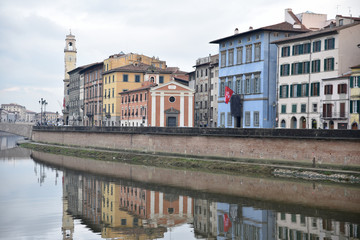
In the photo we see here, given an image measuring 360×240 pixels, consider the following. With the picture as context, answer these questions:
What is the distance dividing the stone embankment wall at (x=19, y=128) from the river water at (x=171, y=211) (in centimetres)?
7764

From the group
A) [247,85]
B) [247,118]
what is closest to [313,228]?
[247,118]

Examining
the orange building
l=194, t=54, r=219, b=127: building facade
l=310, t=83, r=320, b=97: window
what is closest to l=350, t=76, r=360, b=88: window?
l=310, t=83, r=320, b=97: window

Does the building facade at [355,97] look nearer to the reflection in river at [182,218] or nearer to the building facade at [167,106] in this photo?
the reflection in river at [182,218]

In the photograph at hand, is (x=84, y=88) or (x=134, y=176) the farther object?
(x=84, y=88)

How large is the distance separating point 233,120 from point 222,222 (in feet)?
136

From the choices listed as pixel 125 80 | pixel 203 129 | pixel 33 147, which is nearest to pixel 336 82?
pixel 203 129

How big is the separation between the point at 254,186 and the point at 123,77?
60503 millimetres

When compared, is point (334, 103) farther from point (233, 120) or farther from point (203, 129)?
point (233, 120)

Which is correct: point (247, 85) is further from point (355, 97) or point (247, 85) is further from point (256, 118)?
point (355, 97)

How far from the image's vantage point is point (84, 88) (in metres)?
122

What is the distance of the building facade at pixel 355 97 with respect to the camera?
174ft

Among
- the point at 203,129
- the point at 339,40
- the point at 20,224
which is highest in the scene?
the point at 339,40

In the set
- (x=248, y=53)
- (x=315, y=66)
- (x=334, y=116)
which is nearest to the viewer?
(x=334, y=116)

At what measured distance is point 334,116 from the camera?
56062 millimetres
